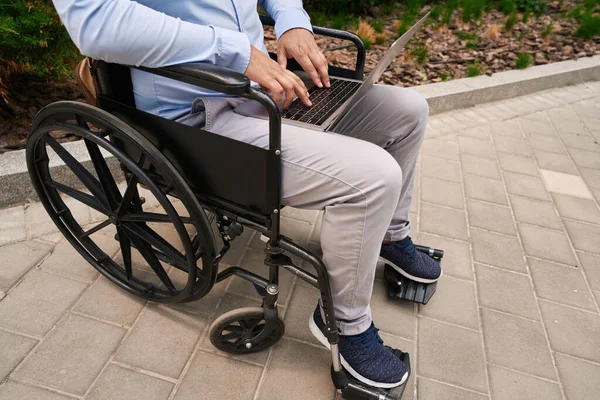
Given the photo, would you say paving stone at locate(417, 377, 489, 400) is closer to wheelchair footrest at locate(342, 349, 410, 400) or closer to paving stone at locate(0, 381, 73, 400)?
wheelchair footrest at locate(342, 349, 410, 400)

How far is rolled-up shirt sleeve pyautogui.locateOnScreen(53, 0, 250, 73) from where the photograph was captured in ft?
3.91

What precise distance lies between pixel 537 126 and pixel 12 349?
3506 mm

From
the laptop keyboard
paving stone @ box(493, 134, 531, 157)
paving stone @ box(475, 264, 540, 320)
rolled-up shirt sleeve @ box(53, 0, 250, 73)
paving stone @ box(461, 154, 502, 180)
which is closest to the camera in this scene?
rolled-up shirt sleeve @ box(53, 0, 250, 73)

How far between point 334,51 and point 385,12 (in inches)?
47.7

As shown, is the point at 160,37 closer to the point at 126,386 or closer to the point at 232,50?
the point at 232,50

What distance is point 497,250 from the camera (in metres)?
2.39

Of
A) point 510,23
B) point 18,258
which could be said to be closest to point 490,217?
point 18,258

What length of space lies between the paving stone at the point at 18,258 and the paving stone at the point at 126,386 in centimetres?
63

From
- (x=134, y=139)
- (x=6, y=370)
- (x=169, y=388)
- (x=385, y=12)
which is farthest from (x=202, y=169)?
(x=385, y=12)

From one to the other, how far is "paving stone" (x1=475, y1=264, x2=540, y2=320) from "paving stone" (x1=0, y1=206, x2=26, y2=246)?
2052 millimetres

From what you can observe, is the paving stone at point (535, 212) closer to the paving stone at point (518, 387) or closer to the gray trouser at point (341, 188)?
the paving stone at point (518, 387)

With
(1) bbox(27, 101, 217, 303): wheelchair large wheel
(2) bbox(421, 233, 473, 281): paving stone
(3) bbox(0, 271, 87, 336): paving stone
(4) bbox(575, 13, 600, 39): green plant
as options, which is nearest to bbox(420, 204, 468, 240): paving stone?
(2) bbox(421, 233, 473, 281): paving stone

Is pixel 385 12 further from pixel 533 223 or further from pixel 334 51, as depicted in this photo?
pixel 533 223

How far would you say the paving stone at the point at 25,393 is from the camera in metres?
1.55
